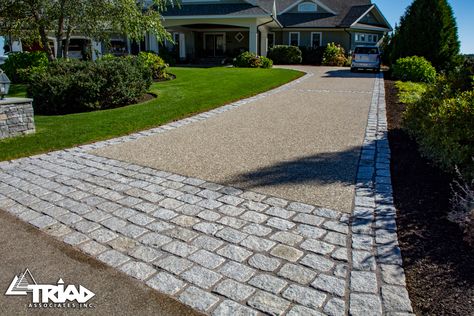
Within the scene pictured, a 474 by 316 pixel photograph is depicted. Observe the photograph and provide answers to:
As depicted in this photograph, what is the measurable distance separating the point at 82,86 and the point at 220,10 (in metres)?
18.9

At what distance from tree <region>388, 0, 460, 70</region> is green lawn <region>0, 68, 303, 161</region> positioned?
28.5 feet

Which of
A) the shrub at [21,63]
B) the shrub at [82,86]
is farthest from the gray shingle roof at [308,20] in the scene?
the shrub at [82,86]

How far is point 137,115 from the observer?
9711mm

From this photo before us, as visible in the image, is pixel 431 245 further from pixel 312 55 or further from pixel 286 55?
pixel 312 55

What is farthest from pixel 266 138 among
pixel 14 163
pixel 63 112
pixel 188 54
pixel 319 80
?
pixel 188 54

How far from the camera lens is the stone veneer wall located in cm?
745

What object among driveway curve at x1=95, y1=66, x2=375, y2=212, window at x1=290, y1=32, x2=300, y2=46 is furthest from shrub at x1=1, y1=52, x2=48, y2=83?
window at x1=290, y1=32, x2=300, y2=46

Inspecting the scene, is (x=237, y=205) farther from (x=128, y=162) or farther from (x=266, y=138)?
(x=266, y=138)

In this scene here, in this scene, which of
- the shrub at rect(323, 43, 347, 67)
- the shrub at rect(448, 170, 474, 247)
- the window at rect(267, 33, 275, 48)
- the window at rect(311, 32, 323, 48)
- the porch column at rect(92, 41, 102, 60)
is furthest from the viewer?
the window at rect(267, 33, 275, 48)

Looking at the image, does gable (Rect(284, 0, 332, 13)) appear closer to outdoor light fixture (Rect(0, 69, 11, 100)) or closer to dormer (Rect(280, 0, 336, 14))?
dormer (Rect(280, 0, 336, 14))

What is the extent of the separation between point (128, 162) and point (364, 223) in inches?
149

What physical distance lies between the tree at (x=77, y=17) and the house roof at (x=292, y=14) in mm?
14139

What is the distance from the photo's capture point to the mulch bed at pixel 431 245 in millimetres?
2945

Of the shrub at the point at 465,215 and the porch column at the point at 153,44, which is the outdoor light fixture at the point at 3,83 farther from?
the porch column at the point at 153,44
